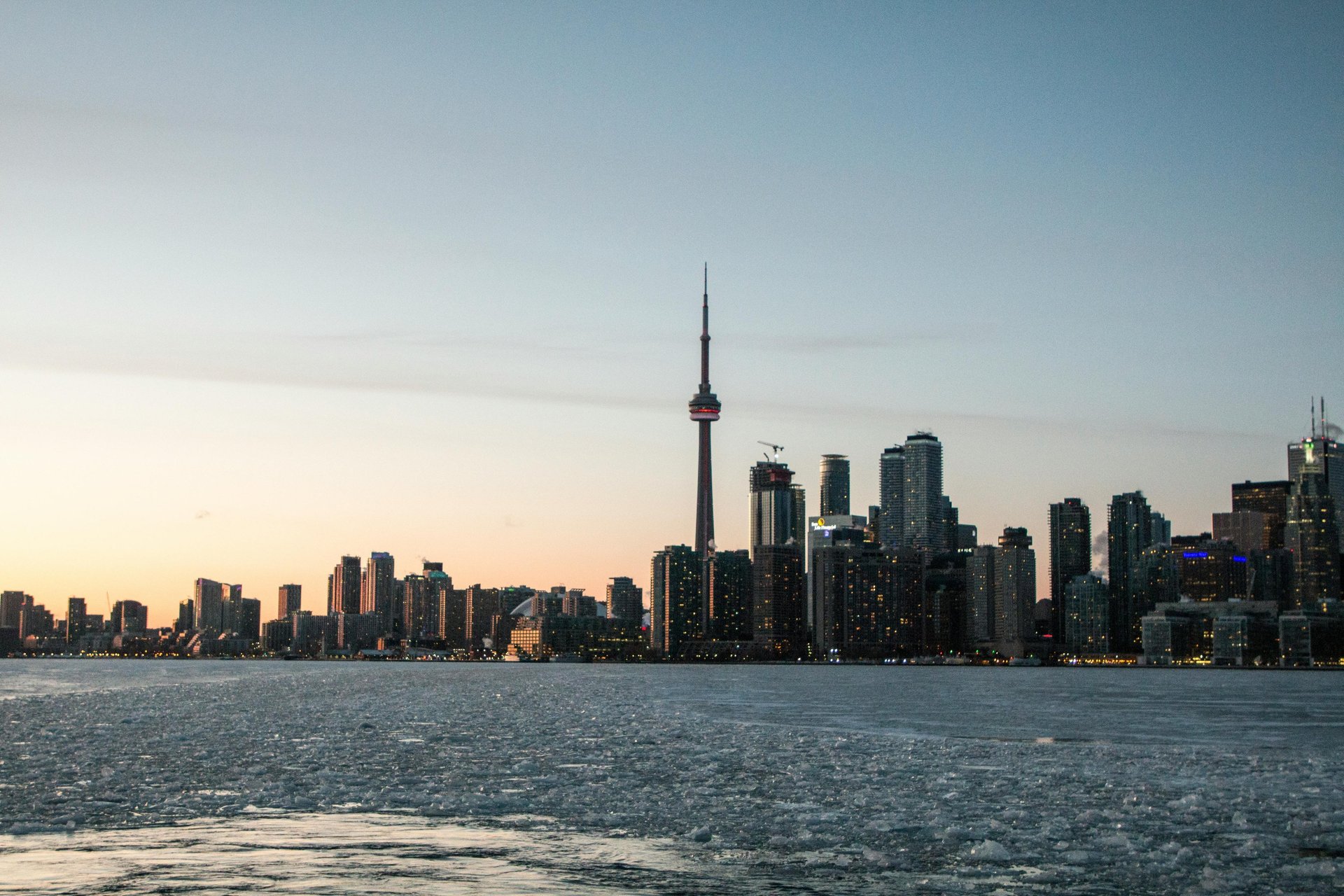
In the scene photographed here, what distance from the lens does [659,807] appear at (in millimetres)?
32188

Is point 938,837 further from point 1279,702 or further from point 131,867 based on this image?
point 1279,702

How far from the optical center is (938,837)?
90.2 ft

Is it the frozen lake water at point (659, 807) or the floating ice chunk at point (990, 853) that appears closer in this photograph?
the frozen lake water at point (659, 807)

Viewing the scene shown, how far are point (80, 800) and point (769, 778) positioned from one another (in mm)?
18536

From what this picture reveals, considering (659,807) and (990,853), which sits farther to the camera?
(659,807)

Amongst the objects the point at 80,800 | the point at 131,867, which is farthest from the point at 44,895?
the point at 80,800

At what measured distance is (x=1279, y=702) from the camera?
11675 cm

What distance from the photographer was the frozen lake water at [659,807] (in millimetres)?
23000

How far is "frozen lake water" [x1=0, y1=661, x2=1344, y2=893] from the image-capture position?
23.0 metres

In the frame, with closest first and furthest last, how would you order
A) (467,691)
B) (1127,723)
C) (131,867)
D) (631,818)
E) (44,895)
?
(44,895), (131,867), (631,818), (1127,723), (467,691)

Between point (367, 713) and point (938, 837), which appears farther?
point (367, 713)

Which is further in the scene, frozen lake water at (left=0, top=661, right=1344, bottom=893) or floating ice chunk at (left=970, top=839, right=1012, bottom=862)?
floating ice chunk at (left=970, top=839, right=1012, bottom=862)

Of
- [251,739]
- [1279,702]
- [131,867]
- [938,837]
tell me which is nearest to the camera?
[131,867]

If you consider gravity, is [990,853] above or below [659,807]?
above
